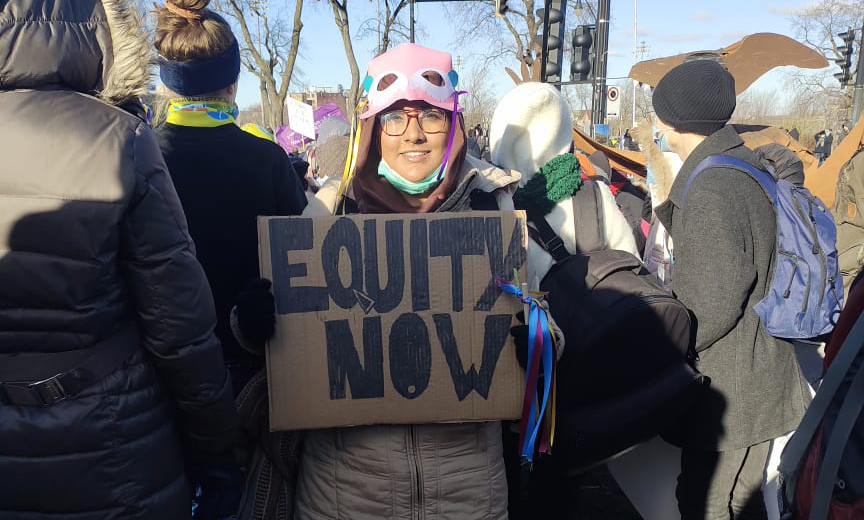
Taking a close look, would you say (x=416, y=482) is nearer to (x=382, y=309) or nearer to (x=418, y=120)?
(x=382, y=309)

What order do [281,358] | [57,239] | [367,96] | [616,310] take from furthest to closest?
1. [367,96]
2. [616,310]
3. [281,358]
4. [57,239]

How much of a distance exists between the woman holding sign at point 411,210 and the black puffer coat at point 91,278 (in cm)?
46

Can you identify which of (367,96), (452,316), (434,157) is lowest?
(452,316)

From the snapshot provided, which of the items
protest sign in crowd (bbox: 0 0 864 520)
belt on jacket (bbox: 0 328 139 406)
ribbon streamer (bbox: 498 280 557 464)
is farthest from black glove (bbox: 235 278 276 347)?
ribbon streamer (bbox: 498 280 557 464)

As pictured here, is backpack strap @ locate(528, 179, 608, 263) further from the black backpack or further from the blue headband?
the blue headband

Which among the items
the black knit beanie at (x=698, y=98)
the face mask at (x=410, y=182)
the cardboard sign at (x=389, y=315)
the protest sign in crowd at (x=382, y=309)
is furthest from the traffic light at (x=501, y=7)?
the cardboard sign at (x=389, y=315)

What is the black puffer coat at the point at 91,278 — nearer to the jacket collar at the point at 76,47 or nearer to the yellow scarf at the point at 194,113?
the jacket collar at the point at 76,47

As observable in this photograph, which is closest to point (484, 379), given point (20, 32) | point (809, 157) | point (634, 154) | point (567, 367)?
point (567, 367)

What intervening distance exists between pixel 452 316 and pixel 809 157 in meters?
6.03

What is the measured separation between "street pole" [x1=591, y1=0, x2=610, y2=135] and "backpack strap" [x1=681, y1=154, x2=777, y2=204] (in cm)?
649

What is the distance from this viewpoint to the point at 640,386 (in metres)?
1.96

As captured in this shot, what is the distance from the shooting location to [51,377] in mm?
1381

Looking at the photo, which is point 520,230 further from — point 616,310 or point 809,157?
point 809,157

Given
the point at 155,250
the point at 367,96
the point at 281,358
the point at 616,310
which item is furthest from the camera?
the point at 367,96
